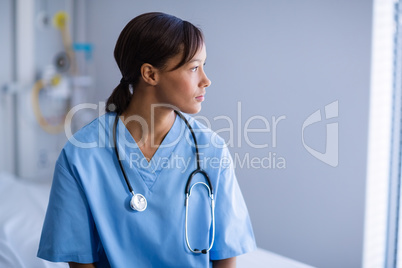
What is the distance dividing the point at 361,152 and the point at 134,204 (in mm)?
639

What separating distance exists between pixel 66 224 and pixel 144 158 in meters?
0.22

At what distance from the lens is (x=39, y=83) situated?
201 centimetres

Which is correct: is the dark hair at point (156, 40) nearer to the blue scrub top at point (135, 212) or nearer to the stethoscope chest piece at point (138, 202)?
the blue scrub top at point (135, 212)

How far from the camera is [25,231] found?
126 centimetres

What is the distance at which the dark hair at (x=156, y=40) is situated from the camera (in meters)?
0.80

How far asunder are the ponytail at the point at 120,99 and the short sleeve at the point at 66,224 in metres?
0.18

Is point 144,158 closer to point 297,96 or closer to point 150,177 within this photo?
point 150,177

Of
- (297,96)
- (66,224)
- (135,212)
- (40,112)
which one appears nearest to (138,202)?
(135,212)

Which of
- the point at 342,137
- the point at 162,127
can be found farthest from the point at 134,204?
the point at 342,137

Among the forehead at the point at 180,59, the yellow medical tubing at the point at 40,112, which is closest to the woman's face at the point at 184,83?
the forehead at the point at 180,59

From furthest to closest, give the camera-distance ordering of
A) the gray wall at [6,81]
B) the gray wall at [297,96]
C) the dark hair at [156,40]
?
1. the gray wall at [6,81]
2. the gray wall at [297,96]
3. the dark hair at [156,40]

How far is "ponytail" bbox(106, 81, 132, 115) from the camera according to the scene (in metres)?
0.92

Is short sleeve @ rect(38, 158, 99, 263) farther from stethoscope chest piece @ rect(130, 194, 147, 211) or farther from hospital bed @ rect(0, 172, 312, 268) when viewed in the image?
hospital bed @ rect(0, 172, 312, 268)

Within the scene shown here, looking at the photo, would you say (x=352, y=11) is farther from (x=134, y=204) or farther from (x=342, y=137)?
(x=134, y=204)
